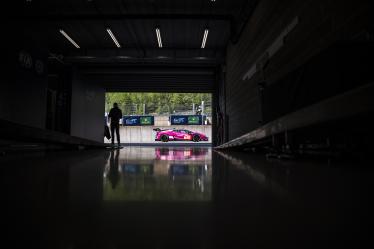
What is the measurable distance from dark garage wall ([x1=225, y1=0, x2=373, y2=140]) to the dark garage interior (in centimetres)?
2

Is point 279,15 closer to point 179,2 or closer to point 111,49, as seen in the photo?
point 179,2

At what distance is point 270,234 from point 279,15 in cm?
486

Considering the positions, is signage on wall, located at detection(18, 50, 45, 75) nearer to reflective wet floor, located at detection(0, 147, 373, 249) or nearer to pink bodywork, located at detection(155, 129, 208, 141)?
reflective wet floor, located at detection(0, 147, 373, 249)

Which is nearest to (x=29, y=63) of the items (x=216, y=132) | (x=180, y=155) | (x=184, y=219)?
(x=180, y=155)

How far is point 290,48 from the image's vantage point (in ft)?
13.3

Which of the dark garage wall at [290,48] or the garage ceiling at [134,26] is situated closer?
the dark garage wall at [290,48]

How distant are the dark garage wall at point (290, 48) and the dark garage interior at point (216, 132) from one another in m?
0.02

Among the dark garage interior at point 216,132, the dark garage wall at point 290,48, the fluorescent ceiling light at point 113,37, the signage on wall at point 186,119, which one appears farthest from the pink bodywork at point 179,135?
the dark garage wall at point 290,48

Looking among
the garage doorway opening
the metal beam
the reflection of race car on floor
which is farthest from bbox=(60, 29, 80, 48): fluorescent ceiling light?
the reflection of race car on floor

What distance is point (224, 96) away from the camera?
32.3 ft

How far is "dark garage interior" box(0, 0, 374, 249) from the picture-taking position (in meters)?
0.52

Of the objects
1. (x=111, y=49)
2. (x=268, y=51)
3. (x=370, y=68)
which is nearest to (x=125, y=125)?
(x=111, y=49)

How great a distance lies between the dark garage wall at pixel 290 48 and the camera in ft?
8.20

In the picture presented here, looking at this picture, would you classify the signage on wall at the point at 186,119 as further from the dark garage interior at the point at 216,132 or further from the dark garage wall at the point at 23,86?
the dark garage wall at the point at 23,86
